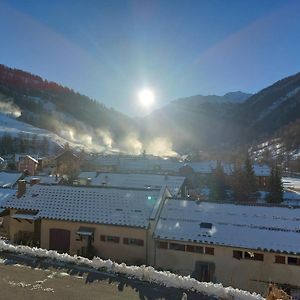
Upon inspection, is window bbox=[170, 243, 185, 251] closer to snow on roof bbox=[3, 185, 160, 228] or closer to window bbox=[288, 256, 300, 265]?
snow on roof bbox=[3, 185, 160, 228]

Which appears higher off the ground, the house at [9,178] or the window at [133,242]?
the house at [9,178]

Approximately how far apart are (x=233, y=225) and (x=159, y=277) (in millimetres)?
12966

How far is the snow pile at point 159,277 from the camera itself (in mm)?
9500

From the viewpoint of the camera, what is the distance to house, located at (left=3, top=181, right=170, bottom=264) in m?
23.5

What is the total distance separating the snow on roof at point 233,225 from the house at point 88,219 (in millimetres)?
1357

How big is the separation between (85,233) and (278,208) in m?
12.3

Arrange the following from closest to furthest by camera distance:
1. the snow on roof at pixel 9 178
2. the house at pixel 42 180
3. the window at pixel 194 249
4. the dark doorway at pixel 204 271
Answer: the dark doorway at pixel 204 271, the window at pixel 194 249, the house at pixel 42 180, the snow on roof at pixel 9 178

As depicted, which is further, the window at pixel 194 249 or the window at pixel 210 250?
the window at pixel 194 249

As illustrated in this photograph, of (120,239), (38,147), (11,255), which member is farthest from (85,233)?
(38,147)

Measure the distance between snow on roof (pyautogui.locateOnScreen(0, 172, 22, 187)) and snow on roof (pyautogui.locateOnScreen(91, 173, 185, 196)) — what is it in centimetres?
932

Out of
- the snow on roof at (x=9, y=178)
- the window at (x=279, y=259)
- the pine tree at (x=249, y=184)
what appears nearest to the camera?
the window at (x=279, y=259)

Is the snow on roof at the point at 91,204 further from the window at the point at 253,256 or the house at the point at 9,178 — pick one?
the house at the point at 9,178

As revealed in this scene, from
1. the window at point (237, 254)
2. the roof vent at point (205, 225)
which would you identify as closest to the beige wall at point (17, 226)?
the roof vent at point (205, 225)

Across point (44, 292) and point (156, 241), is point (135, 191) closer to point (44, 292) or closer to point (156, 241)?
point (156, 241)
